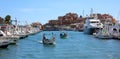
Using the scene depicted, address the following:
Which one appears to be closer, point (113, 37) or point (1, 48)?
point (1, 48)

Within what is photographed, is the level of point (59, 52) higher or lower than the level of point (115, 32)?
lower

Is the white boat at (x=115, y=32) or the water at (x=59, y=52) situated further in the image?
the white boat at (x=115, y=32)

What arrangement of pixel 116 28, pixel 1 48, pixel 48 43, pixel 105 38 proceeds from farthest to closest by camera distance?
pixel 116 28
pixel 105 38
pixel 48 43
pixel 1 48

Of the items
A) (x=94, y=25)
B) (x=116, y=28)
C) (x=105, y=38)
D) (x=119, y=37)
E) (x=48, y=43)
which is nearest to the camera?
(x=48, y=43)

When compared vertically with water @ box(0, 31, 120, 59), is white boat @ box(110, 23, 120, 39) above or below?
above

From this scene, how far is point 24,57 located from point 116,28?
2608 inches

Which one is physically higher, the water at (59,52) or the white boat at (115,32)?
the white boat at (115,32)

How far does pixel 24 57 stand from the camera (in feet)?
164

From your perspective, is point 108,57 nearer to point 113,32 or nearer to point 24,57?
point 24,57

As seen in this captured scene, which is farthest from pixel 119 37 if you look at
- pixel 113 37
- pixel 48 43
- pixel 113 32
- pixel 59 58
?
pixel 59 58

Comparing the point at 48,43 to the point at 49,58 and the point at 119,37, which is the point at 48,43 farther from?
the point at 119,37

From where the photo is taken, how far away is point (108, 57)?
50156 millimetres

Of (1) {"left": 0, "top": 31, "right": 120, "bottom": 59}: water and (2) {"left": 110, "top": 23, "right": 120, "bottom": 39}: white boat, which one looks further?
(2) {"left": 110, "top": 23, "right": 120, "bottom": 39}: white boat

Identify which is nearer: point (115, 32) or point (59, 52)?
point (59, 52)
